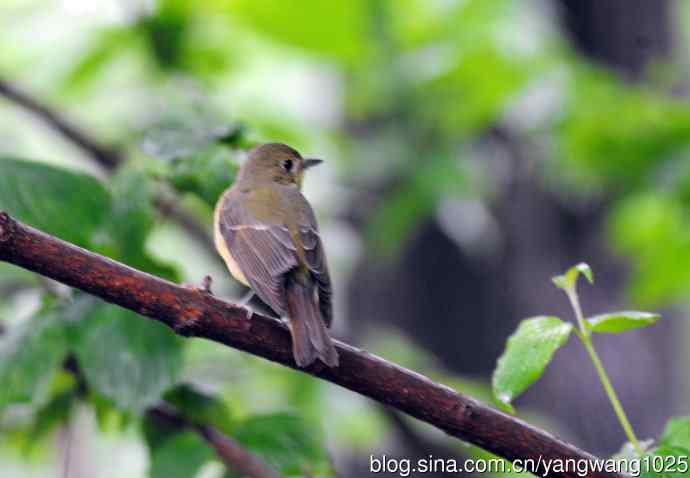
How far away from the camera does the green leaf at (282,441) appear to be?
7.99 feet

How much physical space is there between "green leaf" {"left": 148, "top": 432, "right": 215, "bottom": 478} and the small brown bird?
38 cm

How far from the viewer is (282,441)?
8.06 feet

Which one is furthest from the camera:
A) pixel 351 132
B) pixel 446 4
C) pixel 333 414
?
pixel 351 132

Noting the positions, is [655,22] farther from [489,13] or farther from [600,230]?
[489,13]

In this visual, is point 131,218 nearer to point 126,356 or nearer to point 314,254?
point 126,356

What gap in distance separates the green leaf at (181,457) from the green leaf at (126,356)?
0.15 metres

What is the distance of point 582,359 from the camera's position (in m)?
5.66

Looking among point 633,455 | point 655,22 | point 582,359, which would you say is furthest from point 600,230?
point 633,455

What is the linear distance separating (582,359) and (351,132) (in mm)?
1936

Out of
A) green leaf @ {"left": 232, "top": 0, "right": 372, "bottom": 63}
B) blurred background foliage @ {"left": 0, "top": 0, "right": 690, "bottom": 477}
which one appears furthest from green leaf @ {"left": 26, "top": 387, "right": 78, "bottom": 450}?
green leaf @ {"left": 232, "top": 0, "right": 372, "bottom": 63}

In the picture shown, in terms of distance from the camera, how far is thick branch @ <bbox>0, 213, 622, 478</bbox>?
1692 mm

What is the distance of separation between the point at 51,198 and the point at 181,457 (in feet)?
2.28

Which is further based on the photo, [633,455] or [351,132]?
[351,132]

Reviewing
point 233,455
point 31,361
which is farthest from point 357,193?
point 31,361
